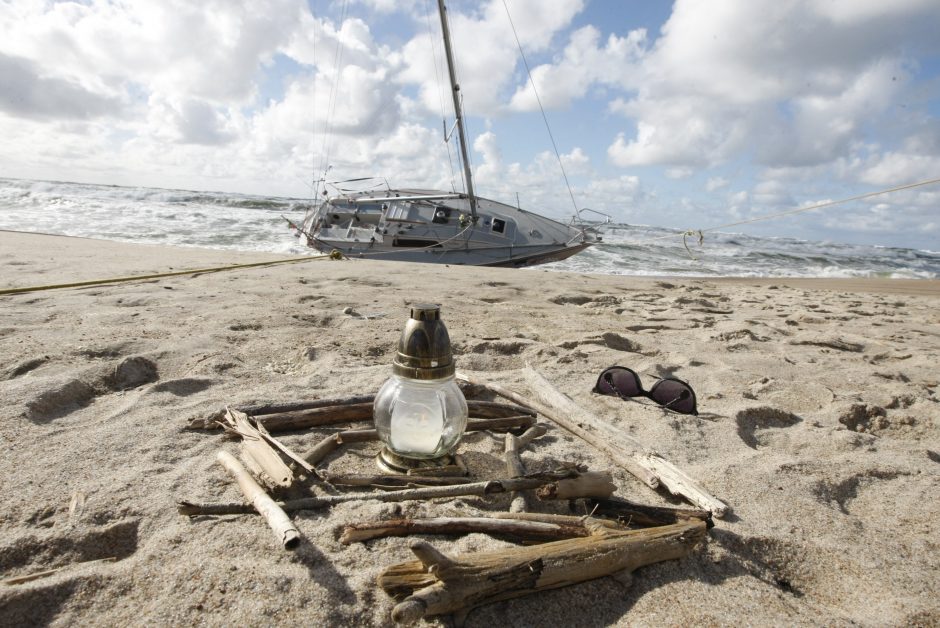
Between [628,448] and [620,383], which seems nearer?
[628,448]

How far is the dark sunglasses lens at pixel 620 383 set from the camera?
8.94 feet

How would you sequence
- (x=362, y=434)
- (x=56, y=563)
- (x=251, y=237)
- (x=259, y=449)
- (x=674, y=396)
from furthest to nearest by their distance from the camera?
(x=251, y=237)
(x=674, y=396)
(x=362, y=434)
(x=259, y=449)
(x=56, y=563)

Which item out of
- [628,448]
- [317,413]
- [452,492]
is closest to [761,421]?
[628,448]

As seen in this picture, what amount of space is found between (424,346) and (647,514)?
2.62ft

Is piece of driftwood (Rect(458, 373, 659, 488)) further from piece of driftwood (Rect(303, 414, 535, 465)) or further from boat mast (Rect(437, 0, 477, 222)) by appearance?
boat mast (Rect(437, 0, 477, 222))

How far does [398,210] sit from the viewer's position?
1467 centimetres

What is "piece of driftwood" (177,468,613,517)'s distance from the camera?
1.50 metres

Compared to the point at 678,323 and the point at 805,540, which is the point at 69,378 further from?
the point at 678,323

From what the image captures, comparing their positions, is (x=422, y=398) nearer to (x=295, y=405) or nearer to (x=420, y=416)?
(x=420, y=416)

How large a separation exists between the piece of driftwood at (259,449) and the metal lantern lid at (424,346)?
0.49 metres

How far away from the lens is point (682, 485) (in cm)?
170

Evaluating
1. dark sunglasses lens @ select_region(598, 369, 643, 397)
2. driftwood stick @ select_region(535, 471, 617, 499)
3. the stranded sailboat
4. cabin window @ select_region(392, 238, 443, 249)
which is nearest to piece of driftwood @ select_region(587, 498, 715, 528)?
driftwood stick @ select_region(535, 471, 617, 499)

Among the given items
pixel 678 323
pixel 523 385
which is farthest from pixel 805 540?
pixel 678 323

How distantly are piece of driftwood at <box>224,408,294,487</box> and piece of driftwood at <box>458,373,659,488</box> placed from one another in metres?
1.03
